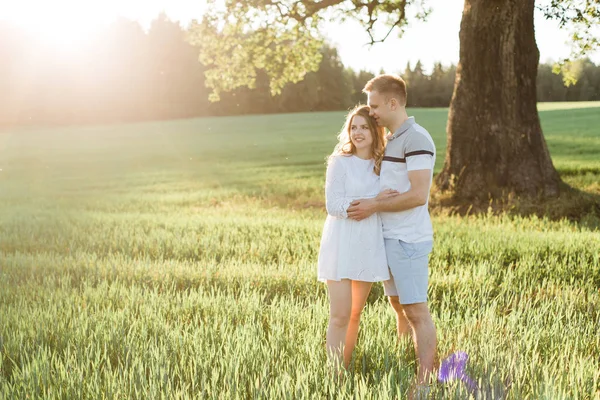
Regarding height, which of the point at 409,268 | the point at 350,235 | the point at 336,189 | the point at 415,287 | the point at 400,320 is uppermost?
the point at 336,189

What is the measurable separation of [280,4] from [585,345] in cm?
1197

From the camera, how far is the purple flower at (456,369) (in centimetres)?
344

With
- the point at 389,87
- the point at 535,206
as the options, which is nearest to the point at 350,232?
the point at 389,87

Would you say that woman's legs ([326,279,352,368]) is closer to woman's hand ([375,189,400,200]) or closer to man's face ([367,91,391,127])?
woman's hand ([375,189,400,200])

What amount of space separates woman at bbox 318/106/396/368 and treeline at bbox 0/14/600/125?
66.9 meters

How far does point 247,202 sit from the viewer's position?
15.7 m

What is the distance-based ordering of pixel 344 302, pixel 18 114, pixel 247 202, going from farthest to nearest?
pixel 18 114 → pixel 247 202 → pixel 344 302

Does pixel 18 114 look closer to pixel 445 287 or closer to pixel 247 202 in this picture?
pixel 247 202

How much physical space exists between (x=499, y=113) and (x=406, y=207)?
8414 mm

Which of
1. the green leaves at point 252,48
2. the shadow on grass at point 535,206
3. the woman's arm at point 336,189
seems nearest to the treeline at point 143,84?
the green leaves at point 252,48

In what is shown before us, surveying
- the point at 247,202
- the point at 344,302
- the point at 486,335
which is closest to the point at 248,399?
the point at 344,302

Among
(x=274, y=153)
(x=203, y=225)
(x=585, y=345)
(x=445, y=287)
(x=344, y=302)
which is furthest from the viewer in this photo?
(x=274, y=153)

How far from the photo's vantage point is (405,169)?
387 cm

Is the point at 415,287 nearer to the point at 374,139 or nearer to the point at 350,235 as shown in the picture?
the point at 350,235
